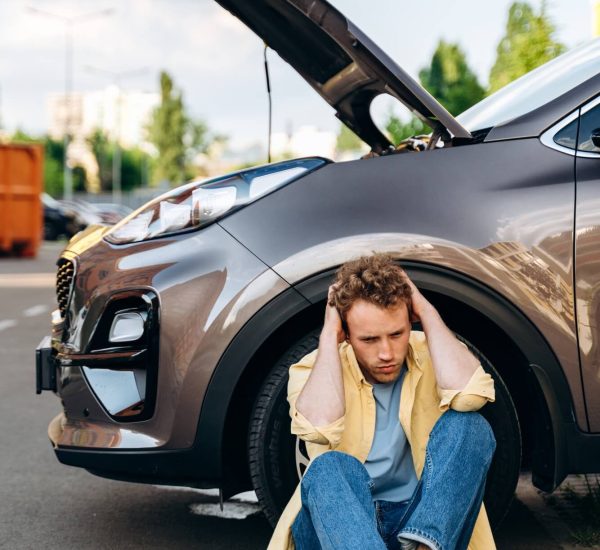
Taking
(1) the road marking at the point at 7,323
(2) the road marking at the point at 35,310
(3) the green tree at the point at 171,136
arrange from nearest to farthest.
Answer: (1) the road marking at the point at 7,323
(2) the road marking at the point at 35,310
(3) the green tree at the point at 171,136

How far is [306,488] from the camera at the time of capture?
252 cm

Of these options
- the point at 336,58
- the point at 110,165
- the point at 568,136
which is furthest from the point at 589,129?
the point at 110,165

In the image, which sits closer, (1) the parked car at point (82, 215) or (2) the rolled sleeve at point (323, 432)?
(2) the rolled sleeve at point (323, 432)

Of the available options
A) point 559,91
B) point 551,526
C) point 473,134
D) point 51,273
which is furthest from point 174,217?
point 51,273

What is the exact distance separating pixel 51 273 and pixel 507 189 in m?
16.4

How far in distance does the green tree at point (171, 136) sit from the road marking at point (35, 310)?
3527 inches

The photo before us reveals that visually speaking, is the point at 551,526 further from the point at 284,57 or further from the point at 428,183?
the point at 284,57

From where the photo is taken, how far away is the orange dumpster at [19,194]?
74.9 ft

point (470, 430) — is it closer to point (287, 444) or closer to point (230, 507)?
point (287, 444)

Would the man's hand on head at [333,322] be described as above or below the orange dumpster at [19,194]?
below

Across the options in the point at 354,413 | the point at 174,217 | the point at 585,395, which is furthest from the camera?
the point at 174,217

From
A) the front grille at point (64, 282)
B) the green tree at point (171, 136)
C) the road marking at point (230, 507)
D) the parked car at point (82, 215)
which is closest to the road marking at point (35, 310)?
the road marking at point (230, 507)

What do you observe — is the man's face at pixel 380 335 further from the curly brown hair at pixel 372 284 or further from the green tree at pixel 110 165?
the green tree at pixel 110 165

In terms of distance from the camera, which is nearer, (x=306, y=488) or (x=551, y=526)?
(x=306, y=488)
